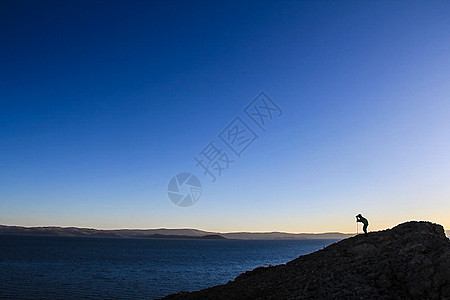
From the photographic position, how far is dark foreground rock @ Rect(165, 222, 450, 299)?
14.6m

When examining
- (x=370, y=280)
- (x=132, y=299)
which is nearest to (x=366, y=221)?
(x=370, y=280)

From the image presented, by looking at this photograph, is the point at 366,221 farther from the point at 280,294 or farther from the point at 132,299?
the point at 132,299

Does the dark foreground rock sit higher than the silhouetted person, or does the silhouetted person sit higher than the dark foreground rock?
the silhouetted person

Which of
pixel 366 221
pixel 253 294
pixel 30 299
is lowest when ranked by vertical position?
pixel 30 299

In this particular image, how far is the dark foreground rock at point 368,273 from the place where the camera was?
47.8 feet

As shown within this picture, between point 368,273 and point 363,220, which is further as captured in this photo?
point 363,220

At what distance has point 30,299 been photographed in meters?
33.8

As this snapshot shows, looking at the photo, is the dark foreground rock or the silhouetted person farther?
the silhouetted person

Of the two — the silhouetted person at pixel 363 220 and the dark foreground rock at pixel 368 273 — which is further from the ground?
the silhouetted person at pixel 363 220

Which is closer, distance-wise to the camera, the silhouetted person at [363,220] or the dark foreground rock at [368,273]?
the dark foreground rock at [368,273]

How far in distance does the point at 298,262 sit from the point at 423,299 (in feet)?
36.7

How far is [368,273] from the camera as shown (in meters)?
16.7

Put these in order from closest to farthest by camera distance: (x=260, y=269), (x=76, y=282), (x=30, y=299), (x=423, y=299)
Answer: (x=423, y=299) → (x=260, y=269) → (x=30, y=299) → (x=76, y=282)

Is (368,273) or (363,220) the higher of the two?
(363,220)
